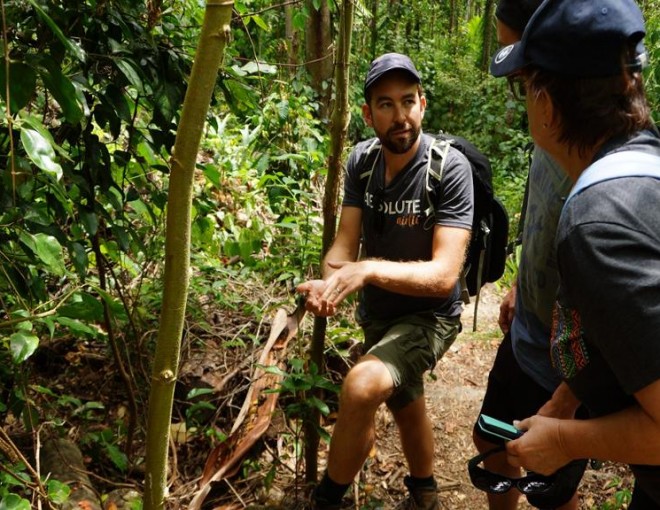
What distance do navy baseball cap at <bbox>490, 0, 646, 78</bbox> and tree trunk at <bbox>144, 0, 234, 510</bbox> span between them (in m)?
0.78

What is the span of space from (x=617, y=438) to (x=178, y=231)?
108 centimetres

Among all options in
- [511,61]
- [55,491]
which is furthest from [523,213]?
[55,491]

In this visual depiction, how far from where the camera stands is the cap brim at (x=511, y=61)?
61.2 inches

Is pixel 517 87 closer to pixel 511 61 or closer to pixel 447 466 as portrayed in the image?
pixel 511 61

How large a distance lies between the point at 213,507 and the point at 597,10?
270cm

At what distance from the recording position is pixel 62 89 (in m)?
1.48

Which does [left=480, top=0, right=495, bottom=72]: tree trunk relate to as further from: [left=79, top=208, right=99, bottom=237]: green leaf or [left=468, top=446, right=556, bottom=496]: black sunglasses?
[left=468, top=446, right=556, bottom=496]: black sunglasses

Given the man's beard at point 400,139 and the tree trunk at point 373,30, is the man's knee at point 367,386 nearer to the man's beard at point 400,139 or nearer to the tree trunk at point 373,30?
the man's beard at point 400,139

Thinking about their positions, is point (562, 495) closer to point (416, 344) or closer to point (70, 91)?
point (416, 344)

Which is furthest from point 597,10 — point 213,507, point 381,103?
point 213,507

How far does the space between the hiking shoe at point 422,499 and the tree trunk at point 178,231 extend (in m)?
1.85

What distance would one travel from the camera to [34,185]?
73.7 inches

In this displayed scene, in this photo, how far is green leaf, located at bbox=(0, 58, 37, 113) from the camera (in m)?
1.40

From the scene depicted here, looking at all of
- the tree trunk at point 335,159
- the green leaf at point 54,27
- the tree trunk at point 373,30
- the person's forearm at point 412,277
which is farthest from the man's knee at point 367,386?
the tree trunk at point 373,30
